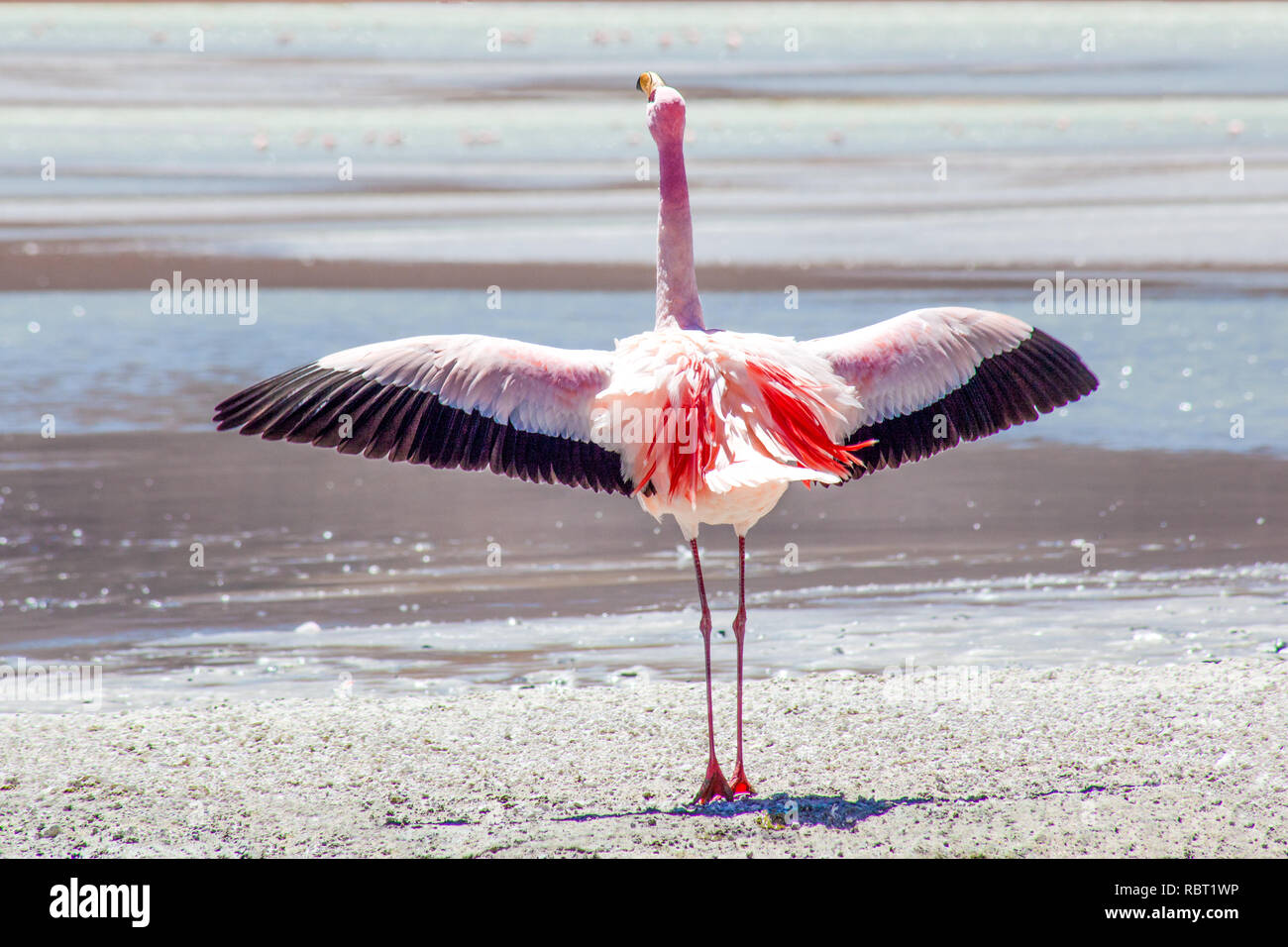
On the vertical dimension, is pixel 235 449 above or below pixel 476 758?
above

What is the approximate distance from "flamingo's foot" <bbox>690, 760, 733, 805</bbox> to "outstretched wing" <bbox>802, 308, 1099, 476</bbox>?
50.2 inches

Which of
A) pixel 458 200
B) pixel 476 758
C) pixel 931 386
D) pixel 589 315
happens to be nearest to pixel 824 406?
pixel 931 386

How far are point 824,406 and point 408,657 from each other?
313cm

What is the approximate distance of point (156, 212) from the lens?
2758 cm

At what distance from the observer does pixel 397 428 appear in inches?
231

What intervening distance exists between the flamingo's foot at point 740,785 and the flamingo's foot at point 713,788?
8cm

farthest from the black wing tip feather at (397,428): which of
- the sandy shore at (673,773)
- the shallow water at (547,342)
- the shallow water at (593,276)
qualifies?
the shallow water at (547,342)

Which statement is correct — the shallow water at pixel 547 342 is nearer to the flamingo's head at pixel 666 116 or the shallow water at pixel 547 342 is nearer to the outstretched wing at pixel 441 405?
the flamingo's head at pixel 666 116

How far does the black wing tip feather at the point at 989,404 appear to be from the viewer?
6238 mm

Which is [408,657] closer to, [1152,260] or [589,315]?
[589,315]

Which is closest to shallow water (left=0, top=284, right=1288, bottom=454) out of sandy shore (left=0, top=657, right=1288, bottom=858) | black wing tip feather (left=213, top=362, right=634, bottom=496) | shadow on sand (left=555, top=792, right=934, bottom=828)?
sandy shore (left=0, top=657, right=1288, bottom=858)

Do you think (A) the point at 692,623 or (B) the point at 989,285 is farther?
(B) the point at 989,285

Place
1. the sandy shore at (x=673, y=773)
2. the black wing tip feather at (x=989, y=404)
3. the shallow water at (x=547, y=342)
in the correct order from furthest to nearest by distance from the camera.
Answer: the shallow water at (x=547, y=342) → the black wing tip feather at (x=989, y=404) → the sandy shore at (x=673, y=773)

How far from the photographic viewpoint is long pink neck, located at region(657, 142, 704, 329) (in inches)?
249
